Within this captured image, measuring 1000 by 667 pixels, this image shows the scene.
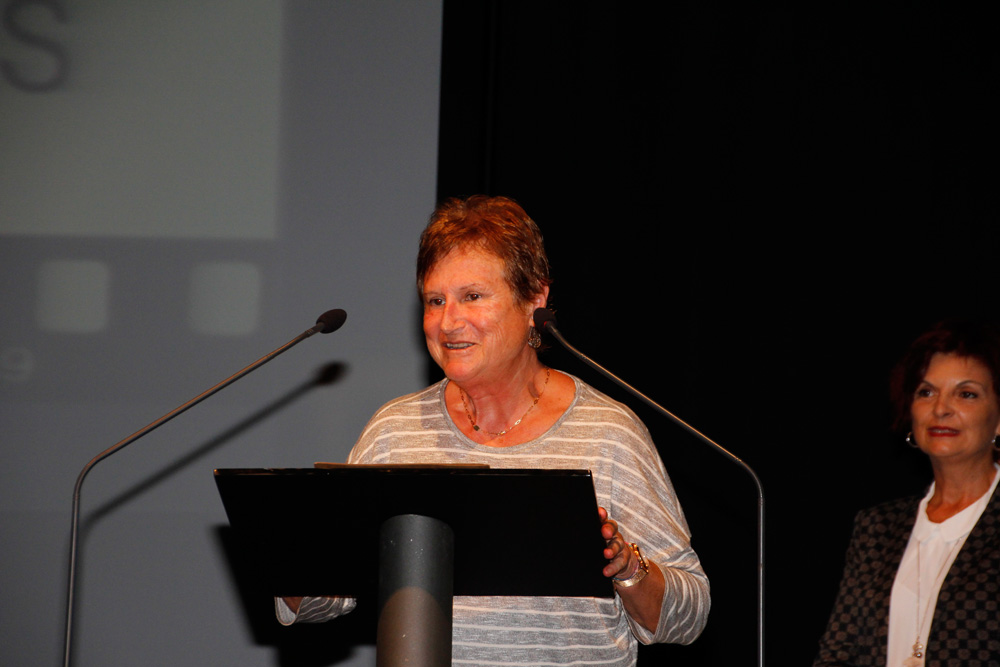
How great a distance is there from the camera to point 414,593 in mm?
1338

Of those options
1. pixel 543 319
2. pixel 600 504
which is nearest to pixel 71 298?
pixel 543 319

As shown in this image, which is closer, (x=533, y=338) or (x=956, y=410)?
(x=533, y=338)

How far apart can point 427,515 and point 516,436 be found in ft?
1.87

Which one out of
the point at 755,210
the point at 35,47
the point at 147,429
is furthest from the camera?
the point at 35,47

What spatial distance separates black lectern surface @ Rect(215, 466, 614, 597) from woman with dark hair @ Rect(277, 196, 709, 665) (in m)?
0.25

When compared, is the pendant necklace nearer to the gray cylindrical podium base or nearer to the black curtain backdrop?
the black curtain backdrop

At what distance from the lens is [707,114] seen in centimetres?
325

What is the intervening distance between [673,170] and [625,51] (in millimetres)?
422

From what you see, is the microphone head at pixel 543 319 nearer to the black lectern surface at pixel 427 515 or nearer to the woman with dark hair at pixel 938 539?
the black lectern surface at pixel 427 515

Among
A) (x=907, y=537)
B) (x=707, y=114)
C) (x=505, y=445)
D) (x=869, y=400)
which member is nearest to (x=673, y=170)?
(x=707, y=114)

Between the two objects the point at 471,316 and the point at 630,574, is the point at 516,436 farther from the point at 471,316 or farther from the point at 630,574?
the point at 630,574

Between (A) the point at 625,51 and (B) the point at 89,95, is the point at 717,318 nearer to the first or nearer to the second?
(A) the point at 625,51

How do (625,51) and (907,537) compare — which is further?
(625,51)

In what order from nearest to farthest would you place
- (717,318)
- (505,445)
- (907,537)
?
(505,445) < (907,537) < (717,318)
